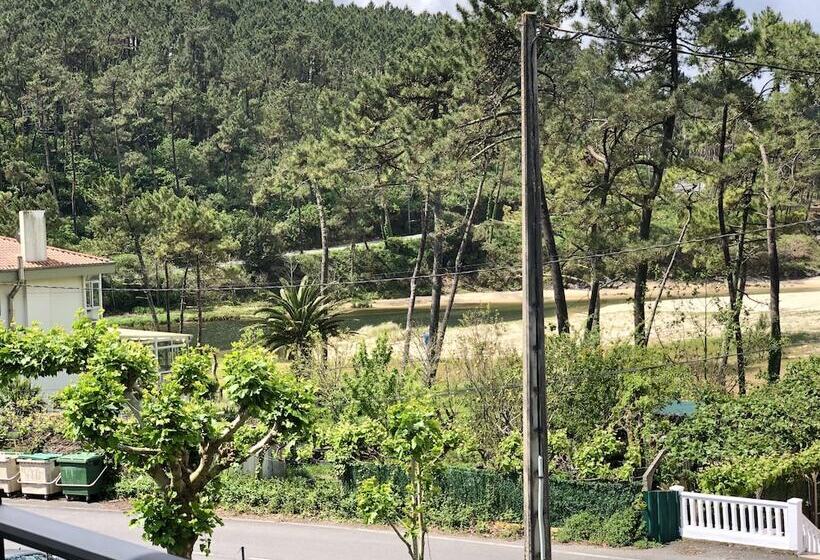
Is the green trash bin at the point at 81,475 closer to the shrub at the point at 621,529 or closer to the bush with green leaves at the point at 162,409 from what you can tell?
the bush with green leaves at the point at 162,409

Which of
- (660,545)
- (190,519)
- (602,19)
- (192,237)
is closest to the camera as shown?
(190,519)

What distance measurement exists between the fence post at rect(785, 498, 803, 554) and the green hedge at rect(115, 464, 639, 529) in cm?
315

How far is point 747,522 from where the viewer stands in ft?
66.7

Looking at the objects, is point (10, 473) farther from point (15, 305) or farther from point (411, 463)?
point (411, 463)

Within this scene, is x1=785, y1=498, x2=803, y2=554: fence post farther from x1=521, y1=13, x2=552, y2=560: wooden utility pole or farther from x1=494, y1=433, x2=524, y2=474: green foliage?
x1=521, y1=13, x2=552, y2=560: wooden utility pole

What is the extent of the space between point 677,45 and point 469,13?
690 centimetres

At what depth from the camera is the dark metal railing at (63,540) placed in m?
1.34

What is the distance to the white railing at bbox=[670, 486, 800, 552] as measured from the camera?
1919 cm

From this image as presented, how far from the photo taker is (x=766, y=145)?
34188 millimetres

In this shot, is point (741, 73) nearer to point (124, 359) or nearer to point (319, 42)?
point (124, 359)

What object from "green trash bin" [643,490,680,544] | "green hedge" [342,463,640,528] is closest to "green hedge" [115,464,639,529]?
"green hedge" [342,463,640,528]

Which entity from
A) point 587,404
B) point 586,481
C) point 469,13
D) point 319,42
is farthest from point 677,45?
point 319,42

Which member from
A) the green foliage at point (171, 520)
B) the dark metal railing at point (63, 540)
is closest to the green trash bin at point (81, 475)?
the green foliage at point (171, 520)

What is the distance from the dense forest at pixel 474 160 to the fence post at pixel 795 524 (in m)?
9.77
